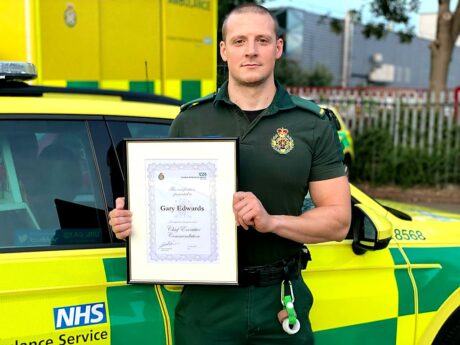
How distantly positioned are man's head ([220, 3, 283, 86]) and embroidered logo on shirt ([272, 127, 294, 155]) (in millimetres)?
172

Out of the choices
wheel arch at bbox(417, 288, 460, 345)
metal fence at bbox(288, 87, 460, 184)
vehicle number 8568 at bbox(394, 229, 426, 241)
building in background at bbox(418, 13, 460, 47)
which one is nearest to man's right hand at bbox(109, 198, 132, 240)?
vehicle number 8568 at bbox(394, 229, 426, 241)

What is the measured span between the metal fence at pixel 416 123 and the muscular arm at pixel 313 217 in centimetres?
803

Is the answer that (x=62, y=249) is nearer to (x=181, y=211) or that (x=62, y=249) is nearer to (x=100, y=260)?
(x=100, y=260)

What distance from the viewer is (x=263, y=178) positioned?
1862 mm

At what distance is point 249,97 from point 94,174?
686 millimetres

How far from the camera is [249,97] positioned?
75.0 inches

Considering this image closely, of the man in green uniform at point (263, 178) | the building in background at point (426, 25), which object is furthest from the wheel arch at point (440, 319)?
the building in background at point (426, 25)

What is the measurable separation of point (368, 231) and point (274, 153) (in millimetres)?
767

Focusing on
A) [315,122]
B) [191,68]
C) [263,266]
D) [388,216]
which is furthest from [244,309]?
[191,68]

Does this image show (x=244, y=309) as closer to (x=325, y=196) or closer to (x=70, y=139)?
(x=325, y=196)

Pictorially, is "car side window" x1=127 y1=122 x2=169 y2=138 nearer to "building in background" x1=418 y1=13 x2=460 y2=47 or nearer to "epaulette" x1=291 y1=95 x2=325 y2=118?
"epaulette" x1=291 y1=95 x2=325 y2=118

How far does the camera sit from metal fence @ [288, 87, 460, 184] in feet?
30.9

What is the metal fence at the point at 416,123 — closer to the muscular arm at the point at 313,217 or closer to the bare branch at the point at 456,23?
the bare branch at the point at 456,23

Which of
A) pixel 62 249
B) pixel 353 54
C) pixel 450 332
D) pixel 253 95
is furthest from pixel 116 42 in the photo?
pixel 353 54
